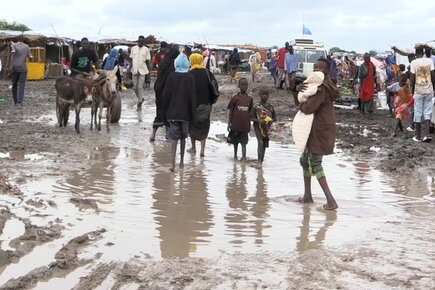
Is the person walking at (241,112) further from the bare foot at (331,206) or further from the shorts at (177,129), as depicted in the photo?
the bare foot at (331,206)

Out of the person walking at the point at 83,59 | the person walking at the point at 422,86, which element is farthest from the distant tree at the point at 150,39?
the person walking at the point at 422,86

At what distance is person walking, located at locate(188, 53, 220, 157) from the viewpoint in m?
10.6

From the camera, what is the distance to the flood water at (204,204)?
18.8ft

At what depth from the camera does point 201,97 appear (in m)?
10.7

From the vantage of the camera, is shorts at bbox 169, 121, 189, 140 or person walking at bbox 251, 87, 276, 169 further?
person walking at bbox 251, 87, 276, 169

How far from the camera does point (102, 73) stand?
12961mm

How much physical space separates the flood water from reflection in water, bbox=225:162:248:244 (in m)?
0.01

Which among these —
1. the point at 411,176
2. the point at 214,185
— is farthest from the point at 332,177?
the point at 214,185

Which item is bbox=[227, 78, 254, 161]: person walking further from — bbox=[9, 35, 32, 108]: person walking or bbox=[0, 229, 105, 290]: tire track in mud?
bbox=[9, 35, 32, 108]: person walking

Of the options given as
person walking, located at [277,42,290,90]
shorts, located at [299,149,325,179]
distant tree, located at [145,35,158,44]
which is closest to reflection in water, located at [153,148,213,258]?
shorts, located at [299,149,325,179]

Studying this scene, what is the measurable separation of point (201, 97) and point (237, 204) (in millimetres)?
3527

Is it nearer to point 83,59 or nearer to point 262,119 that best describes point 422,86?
point 262,119

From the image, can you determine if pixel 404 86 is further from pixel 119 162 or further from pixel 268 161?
pixel 119 162

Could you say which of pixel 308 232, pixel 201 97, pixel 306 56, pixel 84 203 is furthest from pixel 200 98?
pixel 306 56
